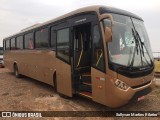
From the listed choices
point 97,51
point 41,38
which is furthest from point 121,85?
point 41,38

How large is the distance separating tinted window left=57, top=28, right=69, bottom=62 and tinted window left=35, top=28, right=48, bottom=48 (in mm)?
1409

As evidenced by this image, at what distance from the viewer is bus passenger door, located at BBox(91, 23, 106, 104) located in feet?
20.7

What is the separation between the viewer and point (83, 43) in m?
8.20

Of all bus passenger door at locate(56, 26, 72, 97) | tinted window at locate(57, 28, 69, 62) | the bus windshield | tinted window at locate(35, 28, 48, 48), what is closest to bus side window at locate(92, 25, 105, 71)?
the bus windshield

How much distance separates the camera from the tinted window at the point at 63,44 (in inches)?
324

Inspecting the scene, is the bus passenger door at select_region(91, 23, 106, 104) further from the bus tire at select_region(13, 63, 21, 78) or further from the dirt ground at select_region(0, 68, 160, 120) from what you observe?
the bus tire at select_region(13, 63, 21, 78)

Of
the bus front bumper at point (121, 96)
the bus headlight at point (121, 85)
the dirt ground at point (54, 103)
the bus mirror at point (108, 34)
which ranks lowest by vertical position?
the dirt ground at point (54, 103)

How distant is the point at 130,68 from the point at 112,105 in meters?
1.19

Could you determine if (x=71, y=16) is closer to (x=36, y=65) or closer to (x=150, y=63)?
(x=150, y=63)

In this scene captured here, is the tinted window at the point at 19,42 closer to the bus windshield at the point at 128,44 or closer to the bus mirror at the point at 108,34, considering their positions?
the bus windshield at the point at 128,44

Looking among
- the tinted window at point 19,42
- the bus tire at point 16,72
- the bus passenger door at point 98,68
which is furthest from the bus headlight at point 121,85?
the bus tire at point 16,72

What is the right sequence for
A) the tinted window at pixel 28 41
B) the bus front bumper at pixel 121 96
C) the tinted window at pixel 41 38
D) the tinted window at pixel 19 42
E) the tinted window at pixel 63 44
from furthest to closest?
the tinted window at pixel 19 42
the tinted window at pixel 28 41
the tinted window at pixel 41 38
the tinted window at pixel 63 44
the bus front bumper at pixel 121 96

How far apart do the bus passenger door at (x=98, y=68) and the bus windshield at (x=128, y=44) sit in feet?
1.10

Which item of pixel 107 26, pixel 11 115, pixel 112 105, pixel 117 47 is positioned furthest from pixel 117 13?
pixel 11 115
